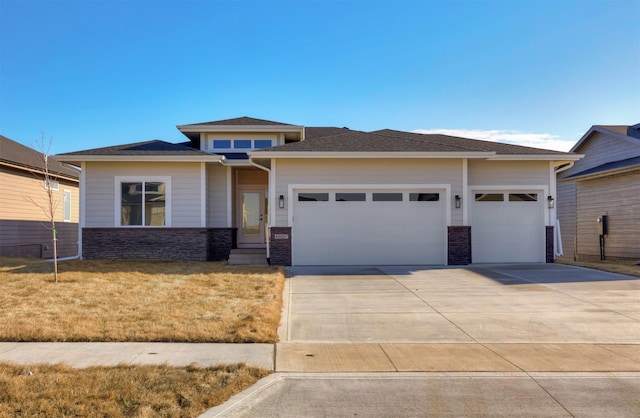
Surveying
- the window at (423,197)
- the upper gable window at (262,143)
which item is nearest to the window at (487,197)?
the window at (423,197)

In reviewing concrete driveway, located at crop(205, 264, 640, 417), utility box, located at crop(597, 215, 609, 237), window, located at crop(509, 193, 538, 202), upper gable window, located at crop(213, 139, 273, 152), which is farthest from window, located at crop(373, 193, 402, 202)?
utility box, located at crop(597, 215, 609, 237)

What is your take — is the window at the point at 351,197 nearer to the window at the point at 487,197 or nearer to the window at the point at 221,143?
the window at the point at 487,197

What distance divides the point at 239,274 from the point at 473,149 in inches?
335

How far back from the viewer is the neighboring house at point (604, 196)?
17922 mm

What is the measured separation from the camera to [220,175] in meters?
17.0

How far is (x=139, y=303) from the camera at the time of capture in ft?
28.1

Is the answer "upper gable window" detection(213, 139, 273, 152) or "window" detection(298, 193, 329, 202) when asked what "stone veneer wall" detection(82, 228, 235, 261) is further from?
"upper gable window" detection(213, 139, 273, 152)

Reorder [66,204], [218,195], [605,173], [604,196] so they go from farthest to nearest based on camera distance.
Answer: [66,204]
[604,196]
[605,173]
[218,195]

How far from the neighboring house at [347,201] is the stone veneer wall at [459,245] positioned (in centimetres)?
3

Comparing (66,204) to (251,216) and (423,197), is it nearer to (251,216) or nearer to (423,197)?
(251,216)

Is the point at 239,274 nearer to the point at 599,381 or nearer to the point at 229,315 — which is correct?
the point at 229,315

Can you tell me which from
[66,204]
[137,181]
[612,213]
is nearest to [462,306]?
[137,181]

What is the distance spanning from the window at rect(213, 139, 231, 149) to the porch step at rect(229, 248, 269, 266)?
189 inches

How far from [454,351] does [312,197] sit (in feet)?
30.0
